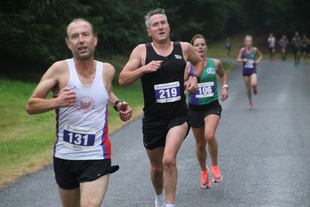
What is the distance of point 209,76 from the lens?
30.5 feet

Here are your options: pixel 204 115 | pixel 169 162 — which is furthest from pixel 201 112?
pixel 169 162

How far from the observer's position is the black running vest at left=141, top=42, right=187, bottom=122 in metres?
6.99

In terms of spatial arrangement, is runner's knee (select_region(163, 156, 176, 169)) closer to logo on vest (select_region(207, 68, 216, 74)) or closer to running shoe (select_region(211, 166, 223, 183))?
running shoe (select_region(211, 166, 223, 183))

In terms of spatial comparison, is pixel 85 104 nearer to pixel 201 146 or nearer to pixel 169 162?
pixel 169 162

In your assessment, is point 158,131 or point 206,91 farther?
point 206,91

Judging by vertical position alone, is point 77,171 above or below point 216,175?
above

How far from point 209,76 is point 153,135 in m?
2.34

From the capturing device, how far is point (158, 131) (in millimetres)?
7160

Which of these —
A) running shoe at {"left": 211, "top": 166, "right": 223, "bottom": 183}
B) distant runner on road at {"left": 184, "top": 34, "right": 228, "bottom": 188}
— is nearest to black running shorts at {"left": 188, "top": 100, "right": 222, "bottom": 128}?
distant runner on road at {"left": 184, "top": 34, "right": 228, "bottom": 188}

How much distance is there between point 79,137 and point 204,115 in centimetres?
393

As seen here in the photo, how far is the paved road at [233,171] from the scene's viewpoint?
320 inches

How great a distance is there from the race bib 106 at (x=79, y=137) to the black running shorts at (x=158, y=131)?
1763 mm

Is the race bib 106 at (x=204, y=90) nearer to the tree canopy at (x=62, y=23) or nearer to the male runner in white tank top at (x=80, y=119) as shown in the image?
the male runner in white tank top at (x=80, y=119)

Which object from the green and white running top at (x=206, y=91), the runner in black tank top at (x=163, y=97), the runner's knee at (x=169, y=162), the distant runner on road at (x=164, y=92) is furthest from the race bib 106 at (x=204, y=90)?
the runner's knee at (x=169, y=162)
